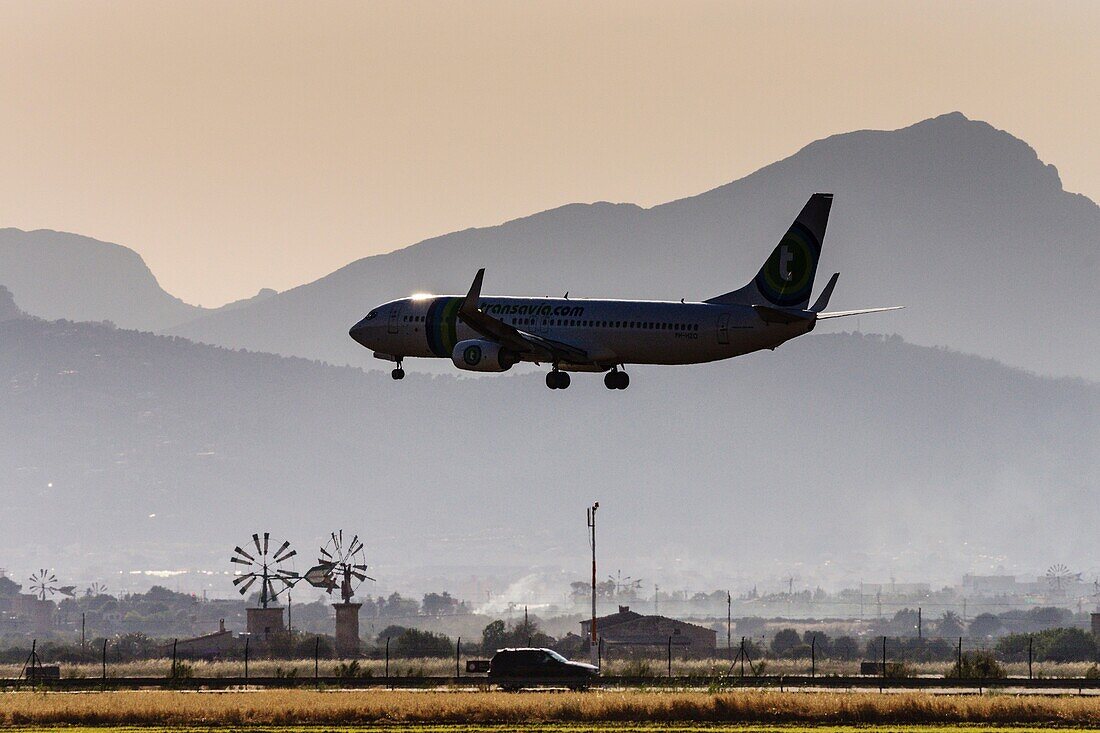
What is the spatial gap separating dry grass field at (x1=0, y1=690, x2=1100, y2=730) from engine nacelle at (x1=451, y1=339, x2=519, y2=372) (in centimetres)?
1534

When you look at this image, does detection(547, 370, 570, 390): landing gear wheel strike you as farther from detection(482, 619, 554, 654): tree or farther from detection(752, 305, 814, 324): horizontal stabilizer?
detection(482, 619, 554, 654): tree

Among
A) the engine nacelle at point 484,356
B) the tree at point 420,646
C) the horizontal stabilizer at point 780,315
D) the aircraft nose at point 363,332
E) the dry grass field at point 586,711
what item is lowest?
the dry grass field at point 586,711

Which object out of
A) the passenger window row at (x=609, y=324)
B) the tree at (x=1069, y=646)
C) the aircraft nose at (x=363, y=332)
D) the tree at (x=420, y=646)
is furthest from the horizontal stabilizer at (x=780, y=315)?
the tree at (x=1069, y=646)

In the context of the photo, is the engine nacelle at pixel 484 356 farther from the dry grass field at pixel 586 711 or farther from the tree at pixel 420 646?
the tree at pixel 420 646

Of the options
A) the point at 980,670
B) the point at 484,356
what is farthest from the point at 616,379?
the point at 980,670

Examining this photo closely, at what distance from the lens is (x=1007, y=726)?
7394 cm

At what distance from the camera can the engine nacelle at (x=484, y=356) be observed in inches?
3561

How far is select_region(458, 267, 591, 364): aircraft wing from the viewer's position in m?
89.7

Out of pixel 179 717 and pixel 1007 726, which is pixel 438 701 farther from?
pixel 1007 726

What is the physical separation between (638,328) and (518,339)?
5.48 metres

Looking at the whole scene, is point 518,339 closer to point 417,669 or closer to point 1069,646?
point 417,669

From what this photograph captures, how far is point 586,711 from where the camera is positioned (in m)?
77.1

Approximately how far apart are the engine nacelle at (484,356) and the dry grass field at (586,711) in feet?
50.3

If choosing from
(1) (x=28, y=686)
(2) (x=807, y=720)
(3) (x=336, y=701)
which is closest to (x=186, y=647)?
(1) (x=28, y=686)
